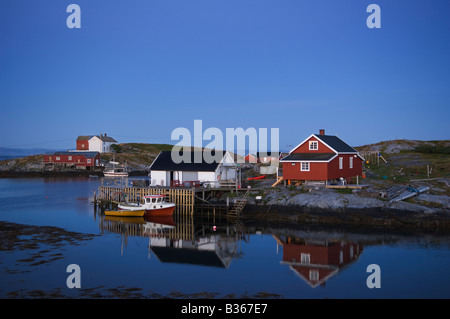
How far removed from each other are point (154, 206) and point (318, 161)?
57.4ft

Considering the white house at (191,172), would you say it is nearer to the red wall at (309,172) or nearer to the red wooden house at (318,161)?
the red wall at (309,172)

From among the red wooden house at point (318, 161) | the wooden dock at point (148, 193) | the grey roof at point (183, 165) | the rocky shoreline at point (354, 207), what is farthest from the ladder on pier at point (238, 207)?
the red wooden house at point (318, 161)

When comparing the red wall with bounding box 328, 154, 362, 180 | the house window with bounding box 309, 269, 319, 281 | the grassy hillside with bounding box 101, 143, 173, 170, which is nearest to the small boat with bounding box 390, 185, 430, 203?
the red wall with bounding box 328, 154, 362, 180

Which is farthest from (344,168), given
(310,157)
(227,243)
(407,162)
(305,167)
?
(407,162)

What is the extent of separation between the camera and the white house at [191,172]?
44.9 meters

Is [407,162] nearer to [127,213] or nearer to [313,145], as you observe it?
[313,145]

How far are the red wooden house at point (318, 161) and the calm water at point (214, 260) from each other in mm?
8787

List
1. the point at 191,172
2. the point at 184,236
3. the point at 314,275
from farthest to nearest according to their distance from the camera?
the point at 191,172 < the point at 184,236 < the point at 314,275

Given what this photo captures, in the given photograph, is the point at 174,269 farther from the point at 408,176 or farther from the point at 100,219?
the point at 408,176

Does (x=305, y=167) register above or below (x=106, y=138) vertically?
below

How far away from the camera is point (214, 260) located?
25.3 m

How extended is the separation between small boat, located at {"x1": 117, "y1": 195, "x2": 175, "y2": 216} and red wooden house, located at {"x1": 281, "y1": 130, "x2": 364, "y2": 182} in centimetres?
1299
